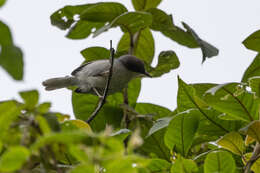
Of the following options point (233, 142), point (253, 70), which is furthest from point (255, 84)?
point (253, 70)

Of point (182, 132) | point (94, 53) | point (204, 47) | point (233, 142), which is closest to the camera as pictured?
point (233, 142)

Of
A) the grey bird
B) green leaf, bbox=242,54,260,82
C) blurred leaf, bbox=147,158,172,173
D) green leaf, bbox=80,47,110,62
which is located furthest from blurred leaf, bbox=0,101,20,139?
the grey bird

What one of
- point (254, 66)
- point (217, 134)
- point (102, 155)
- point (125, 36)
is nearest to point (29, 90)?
point (102, 155)

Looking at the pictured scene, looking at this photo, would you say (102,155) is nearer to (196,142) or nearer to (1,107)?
(1,107)

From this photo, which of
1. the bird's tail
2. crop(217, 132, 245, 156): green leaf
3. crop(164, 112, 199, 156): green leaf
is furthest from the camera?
the bird's tail

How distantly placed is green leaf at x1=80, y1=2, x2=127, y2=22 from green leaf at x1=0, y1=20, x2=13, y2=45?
2018 millimetres

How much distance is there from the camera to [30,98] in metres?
0.82

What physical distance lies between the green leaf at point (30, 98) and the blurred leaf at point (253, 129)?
111cm

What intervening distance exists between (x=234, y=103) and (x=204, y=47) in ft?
3.03

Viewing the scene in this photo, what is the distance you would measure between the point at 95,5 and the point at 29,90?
2.04 m

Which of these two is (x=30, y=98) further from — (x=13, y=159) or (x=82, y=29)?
(x=82, y=29)

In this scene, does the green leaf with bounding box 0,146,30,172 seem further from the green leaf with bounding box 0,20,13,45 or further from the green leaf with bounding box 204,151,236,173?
the green leaf with bounding box 204,151,236,173

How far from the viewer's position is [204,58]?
2660 mm

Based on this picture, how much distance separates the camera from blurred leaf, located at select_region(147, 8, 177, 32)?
299 centimetres
